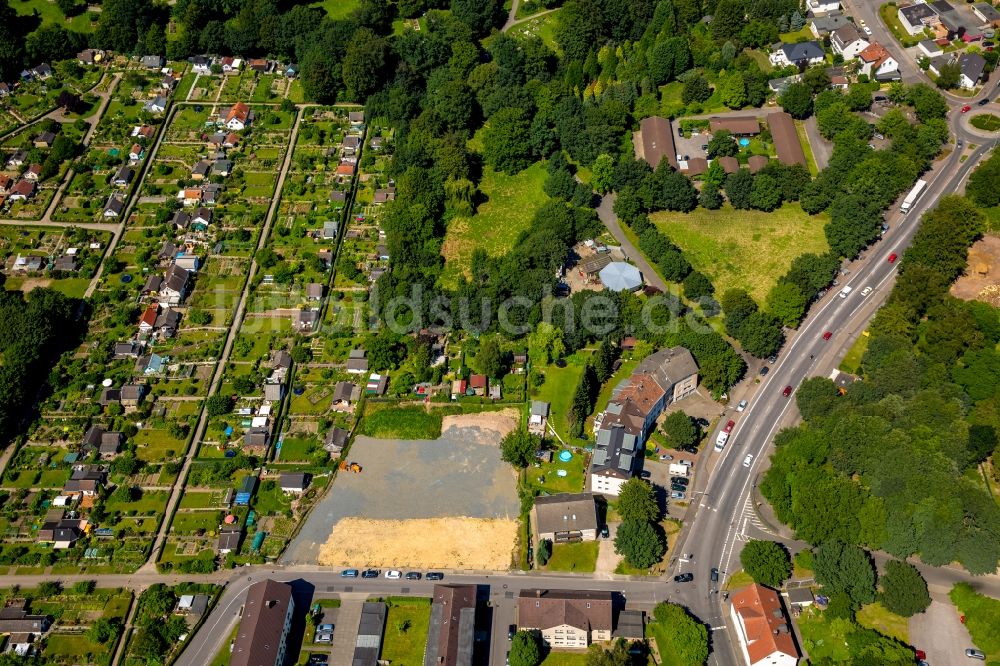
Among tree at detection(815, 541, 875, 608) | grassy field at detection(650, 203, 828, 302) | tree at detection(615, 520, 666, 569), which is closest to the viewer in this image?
tree at detection(815, 541, 875, 608)

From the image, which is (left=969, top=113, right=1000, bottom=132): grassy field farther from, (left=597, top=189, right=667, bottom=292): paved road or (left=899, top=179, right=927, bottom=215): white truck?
(left=597, top=189, right=667, bottom=292): paved road

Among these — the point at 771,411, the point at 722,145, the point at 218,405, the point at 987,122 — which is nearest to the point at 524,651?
the point at 771,411

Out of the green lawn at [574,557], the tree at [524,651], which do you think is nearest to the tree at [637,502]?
the green lawn at [574,557]

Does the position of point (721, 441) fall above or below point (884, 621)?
above

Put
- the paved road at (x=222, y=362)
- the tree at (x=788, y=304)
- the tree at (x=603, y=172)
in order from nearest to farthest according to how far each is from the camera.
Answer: the paved road at (x=222, y=362) < the tree at (x=788, y=304) < the tree at (x=603, y=172)

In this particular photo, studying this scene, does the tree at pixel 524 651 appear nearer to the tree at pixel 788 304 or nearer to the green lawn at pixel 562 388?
the green lawn at pixel 562 388

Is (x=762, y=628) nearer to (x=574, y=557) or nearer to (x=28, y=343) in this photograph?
(x=574, y=557)

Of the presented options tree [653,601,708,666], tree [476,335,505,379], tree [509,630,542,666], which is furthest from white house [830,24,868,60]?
tree [509,630,542,666]
